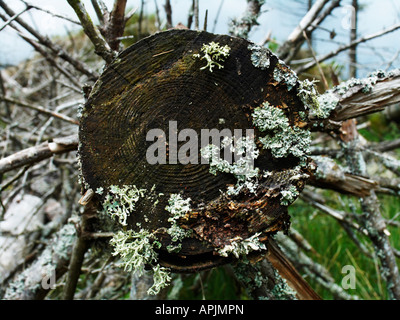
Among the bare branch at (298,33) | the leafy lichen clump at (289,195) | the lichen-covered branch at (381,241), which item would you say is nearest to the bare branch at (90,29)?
the leafy lichen clump at (289,195)

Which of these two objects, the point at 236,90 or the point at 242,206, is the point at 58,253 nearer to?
the point at 242,206

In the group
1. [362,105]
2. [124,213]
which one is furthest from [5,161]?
[362,105]

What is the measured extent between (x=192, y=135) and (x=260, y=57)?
0.29 metres

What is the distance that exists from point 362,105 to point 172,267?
83 centimetres

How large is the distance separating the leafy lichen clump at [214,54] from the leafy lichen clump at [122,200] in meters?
0.40

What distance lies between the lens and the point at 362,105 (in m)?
1.16

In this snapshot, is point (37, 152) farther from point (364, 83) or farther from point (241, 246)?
point (364, 83)

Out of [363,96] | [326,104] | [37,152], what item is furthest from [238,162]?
[37,152]

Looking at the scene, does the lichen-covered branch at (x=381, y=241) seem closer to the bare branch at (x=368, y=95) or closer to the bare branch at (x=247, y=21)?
the bare branch at (x=368, y=95)

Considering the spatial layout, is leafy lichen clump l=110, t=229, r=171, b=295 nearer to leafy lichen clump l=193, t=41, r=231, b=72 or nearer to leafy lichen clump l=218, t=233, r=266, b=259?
leafy lichen clump l=218, t=233, r=266, b=259

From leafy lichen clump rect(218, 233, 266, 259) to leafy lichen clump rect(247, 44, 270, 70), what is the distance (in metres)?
0.47

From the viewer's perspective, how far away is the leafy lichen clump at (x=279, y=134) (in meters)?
0.97

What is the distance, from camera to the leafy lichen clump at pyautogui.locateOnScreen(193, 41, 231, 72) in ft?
3.04

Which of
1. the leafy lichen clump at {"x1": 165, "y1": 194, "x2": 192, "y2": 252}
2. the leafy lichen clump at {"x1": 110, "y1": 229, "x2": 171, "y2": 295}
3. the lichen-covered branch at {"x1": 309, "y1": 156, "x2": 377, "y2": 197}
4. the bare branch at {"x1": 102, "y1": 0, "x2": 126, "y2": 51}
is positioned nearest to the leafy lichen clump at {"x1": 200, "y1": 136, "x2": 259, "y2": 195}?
the leafy lichen clump at {"x1": 165, "y1": 194, "x2": 192, "y2": 252}
